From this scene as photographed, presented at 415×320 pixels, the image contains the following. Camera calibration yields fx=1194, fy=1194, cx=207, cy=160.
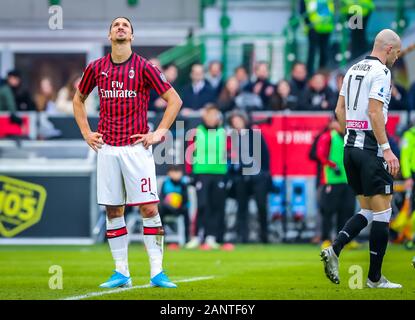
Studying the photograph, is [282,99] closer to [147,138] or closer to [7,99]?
[7,99]

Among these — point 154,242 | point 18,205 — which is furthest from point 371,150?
point 18,205

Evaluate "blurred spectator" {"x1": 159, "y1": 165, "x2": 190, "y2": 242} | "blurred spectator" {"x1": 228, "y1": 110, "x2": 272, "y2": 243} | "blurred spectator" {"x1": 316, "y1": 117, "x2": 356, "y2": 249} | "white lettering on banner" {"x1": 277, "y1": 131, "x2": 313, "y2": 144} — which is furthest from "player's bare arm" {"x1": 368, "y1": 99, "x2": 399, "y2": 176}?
"white lettering on banner" {"x1": 277, "y1": 131, "x2": 313, "y2": 144}

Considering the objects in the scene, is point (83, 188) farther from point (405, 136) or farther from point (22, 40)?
point (22, 40)

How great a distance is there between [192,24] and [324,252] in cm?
1550

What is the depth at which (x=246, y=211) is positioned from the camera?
1962cm

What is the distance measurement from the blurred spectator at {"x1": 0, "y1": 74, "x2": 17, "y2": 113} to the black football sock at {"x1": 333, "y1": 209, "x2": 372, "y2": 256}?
10264 mm

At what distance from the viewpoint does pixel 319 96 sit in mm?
20219

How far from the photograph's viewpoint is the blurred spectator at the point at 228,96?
20.0 metres

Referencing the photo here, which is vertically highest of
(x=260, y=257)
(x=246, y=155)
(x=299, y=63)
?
(x=299, y=63)

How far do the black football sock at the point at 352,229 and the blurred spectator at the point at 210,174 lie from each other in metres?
7.40

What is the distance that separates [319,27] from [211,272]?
907 centimetres

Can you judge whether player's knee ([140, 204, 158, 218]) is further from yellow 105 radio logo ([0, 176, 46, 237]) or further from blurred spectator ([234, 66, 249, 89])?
blurred spectator ([234, 66, 249, 89])

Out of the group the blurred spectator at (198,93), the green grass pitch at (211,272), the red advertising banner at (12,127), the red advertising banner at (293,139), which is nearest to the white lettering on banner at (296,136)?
the red advertising banner at (293,139)

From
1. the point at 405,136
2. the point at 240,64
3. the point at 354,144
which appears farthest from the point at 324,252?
the point at 240,64
